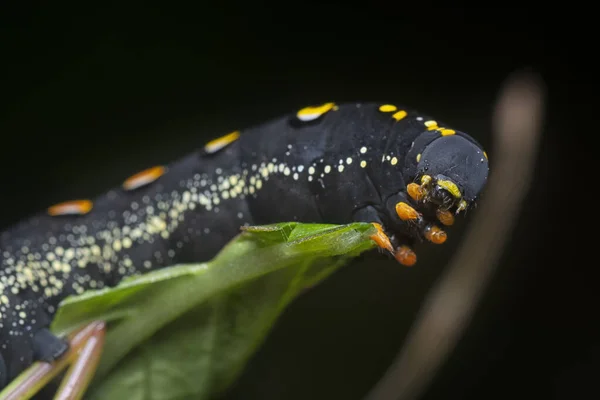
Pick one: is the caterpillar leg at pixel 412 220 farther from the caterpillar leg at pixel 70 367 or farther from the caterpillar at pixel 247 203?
the caterpillar leg at pixel 70 367

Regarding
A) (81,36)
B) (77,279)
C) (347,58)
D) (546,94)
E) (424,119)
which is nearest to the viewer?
(424,119)

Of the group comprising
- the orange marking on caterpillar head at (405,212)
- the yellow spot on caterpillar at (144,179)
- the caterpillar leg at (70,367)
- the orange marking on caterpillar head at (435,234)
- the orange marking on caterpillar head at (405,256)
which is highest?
the yellow spot on caterpillar at (144,179)

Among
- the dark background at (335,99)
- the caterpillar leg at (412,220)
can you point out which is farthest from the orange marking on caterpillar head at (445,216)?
the dark background at (335,99)

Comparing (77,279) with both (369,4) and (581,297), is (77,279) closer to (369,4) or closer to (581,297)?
(369,4)

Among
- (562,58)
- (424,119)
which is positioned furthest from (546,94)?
(424,119)

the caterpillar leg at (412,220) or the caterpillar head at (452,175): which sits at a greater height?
the caterpillar head at (452,175)

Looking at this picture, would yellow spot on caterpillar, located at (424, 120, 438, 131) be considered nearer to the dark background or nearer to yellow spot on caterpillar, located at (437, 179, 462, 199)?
yellow spot on caterpillar, located at (437, 179, 462, 199)
